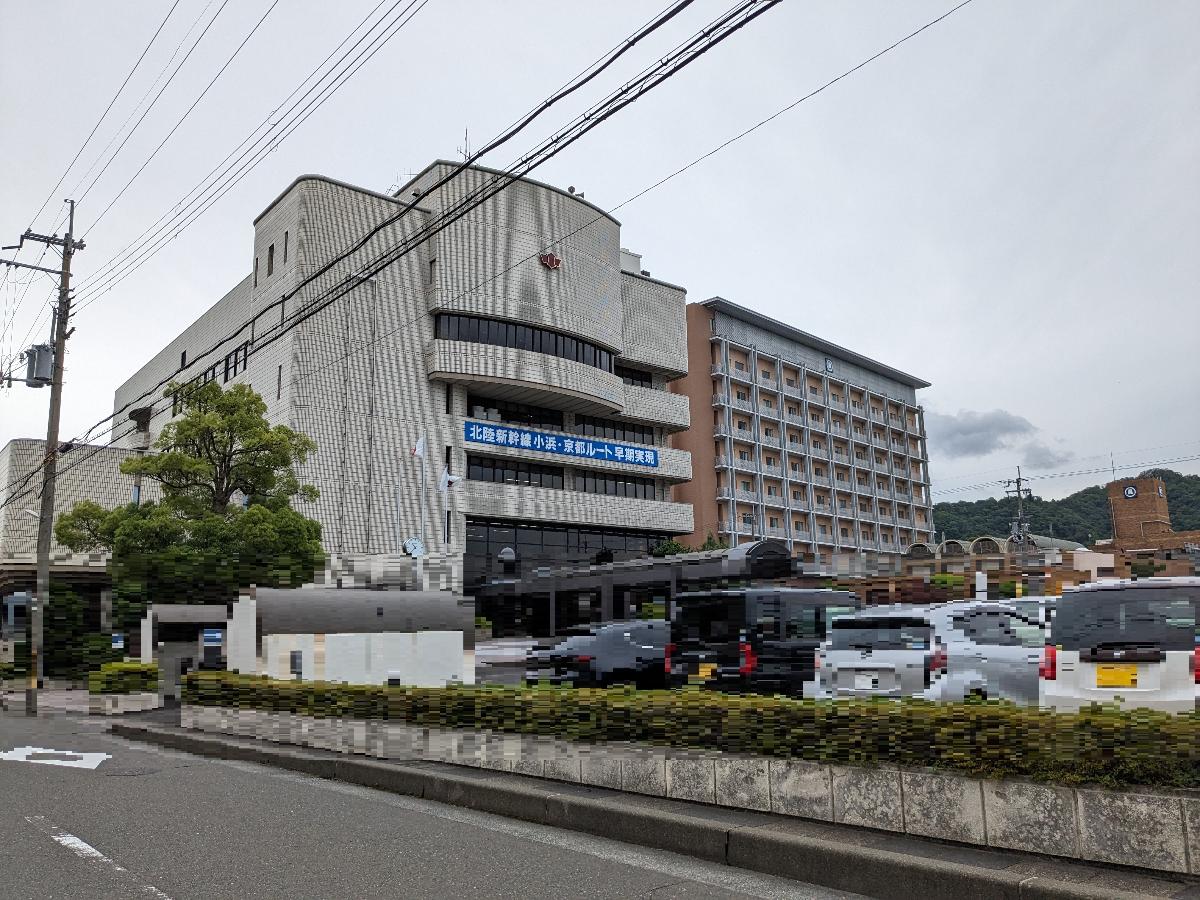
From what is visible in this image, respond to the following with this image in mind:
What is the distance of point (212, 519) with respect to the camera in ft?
91.1

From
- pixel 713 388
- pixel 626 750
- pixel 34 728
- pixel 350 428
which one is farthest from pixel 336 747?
pixel 713 388

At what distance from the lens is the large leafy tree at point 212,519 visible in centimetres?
2759

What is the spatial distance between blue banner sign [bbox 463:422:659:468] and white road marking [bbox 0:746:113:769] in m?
35.1

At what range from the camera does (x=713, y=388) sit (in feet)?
227

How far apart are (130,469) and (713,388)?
153 feet

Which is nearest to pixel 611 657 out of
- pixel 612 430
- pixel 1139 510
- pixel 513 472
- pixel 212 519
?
pixel 212 519

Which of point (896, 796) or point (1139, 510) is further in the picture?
point (1139, 510)

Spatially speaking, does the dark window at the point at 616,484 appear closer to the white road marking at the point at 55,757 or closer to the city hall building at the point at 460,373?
the city hall building at the point at 460,373

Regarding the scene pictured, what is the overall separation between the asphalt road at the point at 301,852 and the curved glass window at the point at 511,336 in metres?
40.2

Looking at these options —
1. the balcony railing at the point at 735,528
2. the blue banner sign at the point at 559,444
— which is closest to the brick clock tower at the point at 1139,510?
the balcony railing at the point at 735,528

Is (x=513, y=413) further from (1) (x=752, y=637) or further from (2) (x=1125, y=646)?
(2) (x=1125, y=646)

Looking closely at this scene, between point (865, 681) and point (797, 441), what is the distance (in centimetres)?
6775

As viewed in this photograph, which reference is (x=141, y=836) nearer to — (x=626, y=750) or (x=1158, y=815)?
(x=626, y=750)

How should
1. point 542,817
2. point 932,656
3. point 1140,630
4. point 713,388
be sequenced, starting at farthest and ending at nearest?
1. point 713,388
2. point 932,656
3. point 542,817
4. point 1140,630
